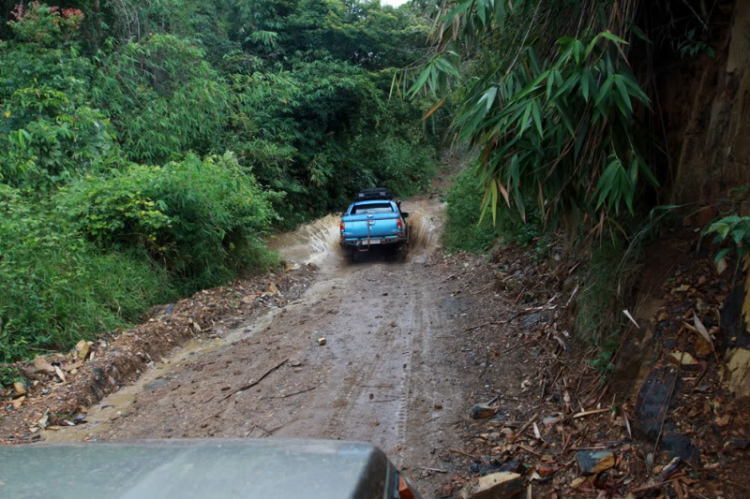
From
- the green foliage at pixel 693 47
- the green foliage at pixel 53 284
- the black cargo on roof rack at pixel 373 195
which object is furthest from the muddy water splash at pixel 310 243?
the green foliage at pixel 693 47

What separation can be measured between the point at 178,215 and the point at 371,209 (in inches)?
286

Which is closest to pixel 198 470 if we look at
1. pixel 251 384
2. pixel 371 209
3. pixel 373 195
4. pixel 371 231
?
pixel 251 384

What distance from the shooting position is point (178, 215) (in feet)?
33.6

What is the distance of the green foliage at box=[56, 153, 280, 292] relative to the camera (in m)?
9.02

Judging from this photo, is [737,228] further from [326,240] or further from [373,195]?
[373,195]

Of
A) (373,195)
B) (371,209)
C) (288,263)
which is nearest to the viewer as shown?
(288,263)

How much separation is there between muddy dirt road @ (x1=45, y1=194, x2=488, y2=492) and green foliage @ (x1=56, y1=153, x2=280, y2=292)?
200cm

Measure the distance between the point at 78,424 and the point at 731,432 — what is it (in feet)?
19.4

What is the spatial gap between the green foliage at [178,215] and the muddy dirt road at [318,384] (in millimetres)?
2003

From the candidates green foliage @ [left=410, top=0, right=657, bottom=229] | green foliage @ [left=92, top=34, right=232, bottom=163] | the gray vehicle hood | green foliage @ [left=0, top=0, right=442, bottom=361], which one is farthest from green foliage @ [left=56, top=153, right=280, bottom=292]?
the gray vehicle hood

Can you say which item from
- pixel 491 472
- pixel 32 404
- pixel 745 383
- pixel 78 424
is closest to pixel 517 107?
pixel 745 383

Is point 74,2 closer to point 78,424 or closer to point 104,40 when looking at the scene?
point 104,40

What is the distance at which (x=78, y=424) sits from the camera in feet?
18.7

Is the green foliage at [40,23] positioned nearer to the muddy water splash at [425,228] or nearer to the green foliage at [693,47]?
the muddy water splash at [425,228]
